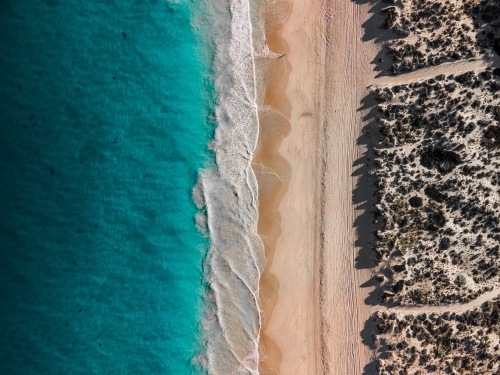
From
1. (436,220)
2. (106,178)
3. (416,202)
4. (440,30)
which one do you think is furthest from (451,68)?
(106,178)

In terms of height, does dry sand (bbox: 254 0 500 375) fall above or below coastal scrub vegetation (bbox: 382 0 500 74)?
below

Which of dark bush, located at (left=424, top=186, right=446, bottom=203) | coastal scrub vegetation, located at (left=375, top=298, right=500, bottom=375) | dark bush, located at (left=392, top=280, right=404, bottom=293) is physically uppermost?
dark bush, located at (left=424, top=186, right=446, bottom=203)

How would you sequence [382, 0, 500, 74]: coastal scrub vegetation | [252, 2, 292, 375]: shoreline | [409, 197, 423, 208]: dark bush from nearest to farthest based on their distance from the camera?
[382, 0, 500, 74]: coastal scrub vegetation, [409, 197, 423, 208]: dark bush, [252, 2, 292, 375]: shoreline

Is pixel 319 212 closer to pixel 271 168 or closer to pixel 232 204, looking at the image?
pixel 271 168

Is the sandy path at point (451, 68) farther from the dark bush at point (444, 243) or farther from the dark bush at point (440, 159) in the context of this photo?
Result: the dark bush at point (444, 243)

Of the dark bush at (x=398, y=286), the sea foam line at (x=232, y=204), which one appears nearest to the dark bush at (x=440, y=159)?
the dark bush at (x=398, y=286)

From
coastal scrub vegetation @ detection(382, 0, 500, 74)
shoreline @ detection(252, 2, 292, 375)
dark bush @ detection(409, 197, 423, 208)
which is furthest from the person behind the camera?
shoreline @ detection(252, 2, 292, 375)

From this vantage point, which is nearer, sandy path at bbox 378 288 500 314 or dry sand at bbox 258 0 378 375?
sandy path at bbox 378 288 500 314

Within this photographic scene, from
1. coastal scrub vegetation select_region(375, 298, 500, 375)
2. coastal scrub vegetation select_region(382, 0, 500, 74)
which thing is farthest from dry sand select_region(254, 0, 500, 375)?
coastal scrub vegetation select_region(375, 298, 500, 375)

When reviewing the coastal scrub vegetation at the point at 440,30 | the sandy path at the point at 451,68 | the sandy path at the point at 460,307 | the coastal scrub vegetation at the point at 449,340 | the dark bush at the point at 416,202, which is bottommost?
the coastal scrub vegetation at the point at 449,340

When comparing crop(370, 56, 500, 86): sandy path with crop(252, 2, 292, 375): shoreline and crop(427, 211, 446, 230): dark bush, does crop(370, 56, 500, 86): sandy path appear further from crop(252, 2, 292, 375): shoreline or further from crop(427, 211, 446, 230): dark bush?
crop(427, 211, 446, 230): dark bush
